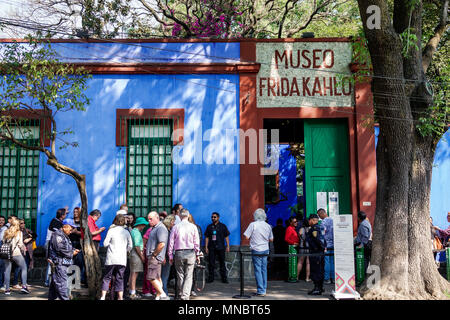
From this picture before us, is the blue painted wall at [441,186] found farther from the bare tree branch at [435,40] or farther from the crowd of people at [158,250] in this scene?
the bare tree branch at [435,40]

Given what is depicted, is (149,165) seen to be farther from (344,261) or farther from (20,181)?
(344,261)

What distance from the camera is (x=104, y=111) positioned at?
13.6 m

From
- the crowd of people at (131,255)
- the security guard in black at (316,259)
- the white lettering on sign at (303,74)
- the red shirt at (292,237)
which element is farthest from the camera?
the white lettering on sign at (303,74)

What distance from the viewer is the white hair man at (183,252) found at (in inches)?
377

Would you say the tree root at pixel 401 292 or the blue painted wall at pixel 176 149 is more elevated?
the blue painted wall at pixel 176 149

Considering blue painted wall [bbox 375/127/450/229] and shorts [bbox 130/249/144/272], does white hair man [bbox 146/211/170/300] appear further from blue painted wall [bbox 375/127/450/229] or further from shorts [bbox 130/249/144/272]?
blue painted wall [bbox 375/127/450/229]

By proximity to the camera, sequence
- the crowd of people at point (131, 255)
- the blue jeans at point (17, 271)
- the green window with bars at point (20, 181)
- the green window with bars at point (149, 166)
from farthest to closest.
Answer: the green window with bars at point (149, 166), the green window with bars at point (20, 181), the blue jeans at point (17, 271), the crowd of people at point (131, 255)

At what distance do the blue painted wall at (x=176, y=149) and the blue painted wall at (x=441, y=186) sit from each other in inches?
248

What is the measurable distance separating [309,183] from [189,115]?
13.2ft

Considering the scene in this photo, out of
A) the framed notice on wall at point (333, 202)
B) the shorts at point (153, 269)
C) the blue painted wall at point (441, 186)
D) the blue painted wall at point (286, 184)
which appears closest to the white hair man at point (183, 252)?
the shorts at point (153, 269)

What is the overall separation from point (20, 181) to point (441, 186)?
497 inches

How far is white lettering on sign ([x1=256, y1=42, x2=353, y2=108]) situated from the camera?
544 inches

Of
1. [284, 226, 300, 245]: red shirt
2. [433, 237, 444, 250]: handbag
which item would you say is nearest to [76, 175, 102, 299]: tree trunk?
[284, 226, 300, 245]: red shirt

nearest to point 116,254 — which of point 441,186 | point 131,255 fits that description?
point 131,255
